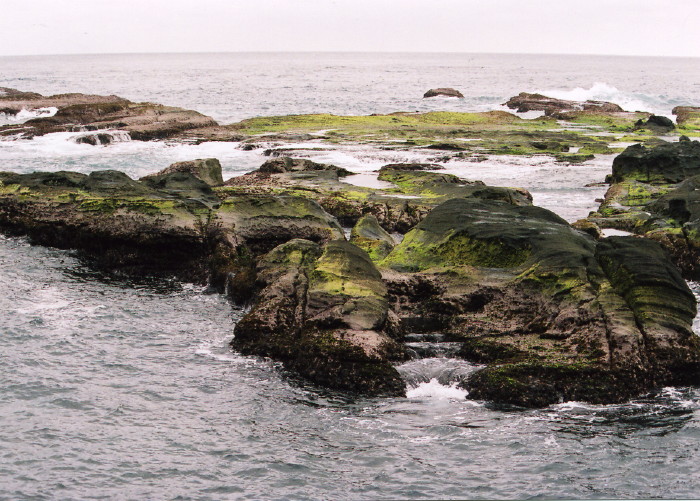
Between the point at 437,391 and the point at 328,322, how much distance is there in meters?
3.23

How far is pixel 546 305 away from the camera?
18.3 m

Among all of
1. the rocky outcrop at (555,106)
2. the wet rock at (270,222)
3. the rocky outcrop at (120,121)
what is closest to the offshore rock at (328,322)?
the wet rock at (270,222)

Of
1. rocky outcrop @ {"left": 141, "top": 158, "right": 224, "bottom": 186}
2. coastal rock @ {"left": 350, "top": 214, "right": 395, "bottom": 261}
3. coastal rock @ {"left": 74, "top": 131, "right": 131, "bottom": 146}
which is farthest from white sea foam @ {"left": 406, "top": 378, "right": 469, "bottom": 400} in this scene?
coastal rock @ {"left": 74, "top": 131, "right": 131, "bottom": 146}

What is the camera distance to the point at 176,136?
202ft

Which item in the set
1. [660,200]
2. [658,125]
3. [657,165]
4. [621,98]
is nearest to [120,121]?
[657,165]

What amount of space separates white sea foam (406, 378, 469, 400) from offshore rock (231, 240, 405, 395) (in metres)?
0.36

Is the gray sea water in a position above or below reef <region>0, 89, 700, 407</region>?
below

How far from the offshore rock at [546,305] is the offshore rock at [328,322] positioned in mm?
1579

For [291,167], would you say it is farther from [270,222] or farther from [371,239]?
[371,239]

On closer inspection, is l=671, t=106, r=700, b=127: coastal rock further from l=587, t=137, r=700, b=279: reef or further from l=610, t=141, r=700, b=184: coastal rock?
l=610, t=141, r=700, b=184: coastal rock

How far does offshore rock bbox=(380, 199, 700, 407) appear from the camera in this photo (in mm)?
15938

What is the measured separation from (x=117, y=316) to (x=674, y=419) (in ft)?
50.7

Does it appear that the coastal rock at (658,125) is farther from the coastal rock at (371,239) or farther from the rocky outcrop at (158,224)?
the rocky outcrop at (158,224)

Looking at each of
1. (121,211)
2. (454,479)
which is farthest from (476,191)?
(454,479)
